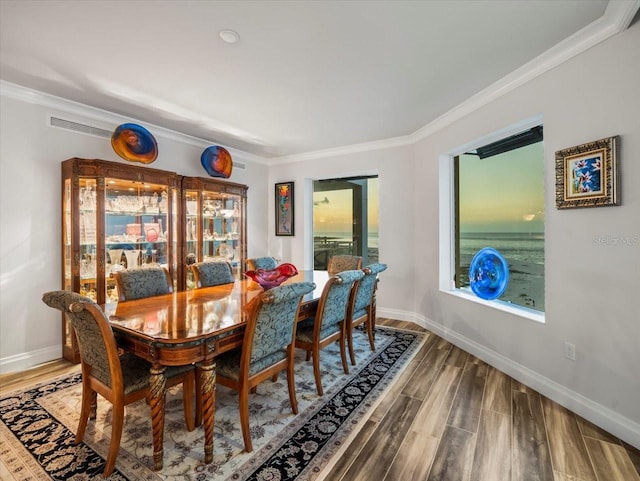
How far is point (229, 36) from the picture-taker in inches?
84.4

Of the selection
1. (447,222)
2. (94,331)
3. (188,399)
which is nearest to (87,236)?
(94,331)

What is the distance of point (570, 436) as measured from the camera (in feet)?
6.53

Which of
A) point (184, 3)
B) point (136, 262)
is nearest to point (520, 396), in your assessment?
point (184, 3)

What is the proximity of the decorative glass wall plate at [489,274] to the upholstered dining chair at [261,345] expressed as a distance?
2.12 m

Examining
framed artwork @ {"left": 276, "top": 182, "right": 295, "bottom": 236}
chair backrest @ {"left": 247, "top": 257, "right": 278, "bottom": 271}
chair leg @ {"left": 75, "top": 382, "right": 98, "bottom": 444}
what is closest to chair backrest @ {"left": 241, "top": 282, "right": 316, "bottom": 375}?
chair leg @ {"left": 75, "top": 382, "right": 98, "bottom": 444}

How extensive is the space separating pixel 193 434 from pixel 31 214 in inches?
107

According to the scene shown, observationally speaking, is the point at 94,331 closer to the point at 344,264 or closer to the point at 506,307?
the point at 344,264

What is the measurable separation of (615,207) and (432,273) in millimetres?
2154

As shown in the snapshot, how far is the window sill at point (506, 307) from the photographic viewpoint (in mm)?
2675

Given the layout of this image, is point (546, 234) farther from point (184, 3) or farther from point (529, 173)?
point (184, 3)

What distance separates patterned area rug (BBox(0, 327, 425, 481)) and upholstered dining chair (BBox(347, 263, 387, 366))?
17.6 inches

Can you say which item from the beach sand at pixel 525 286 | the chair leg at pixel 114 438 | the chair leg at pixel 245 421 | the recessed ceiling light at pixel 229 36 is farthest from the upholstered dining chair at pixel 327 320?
the recessed ceiling light at pixel 229 36

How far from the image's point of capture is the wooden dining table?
163 centimetres

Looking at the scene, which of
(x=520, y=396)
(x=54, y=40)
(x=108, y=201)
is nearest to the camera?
(x=54, y=40)
